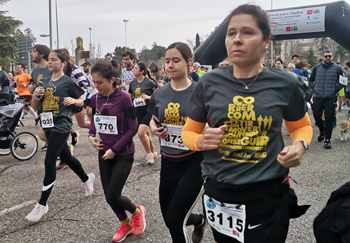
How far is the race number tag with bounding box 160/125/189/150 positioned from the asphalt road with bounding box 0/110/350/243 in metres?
1.08

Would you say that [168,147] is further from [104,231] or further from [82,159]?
[82,159]

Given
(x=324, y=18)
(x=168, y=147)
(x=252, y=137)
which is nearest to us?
(x=252, y=137)

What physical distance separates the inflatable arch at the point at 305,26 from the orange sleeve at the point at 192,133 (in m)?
7.09

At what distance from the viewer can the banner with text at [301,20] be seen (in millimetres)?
8766

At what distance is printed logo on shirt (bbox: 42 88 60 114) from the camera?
391cm

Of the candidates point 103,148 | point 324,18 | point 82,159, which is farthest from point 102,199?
point 324,18

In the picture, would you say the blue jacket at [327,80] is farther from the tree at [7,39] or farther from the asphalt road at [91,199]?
the tree at [7,39]

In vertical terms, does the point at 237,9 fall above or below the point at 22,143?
above

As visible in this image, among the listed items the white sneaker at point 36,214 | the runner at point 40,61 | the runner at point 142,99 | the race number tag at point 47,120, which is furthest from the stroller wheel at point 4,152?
the white sneaker at point 36,214

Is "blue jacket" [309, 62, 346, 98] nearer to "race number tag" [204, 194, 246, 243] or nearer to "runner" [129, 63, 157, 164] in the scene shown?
"runner" [129, 63, 157, 164]

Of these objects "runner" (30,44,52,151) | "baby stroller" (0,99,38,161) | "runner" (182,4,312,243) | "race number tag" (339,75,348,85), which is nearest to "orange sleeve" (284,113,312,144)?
"runner" (182,4,312,243)

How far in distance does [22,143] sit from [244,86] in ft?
20.1

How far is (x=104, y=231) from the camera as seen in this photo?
3.24m

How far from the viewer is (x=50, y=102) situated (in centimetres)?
393
